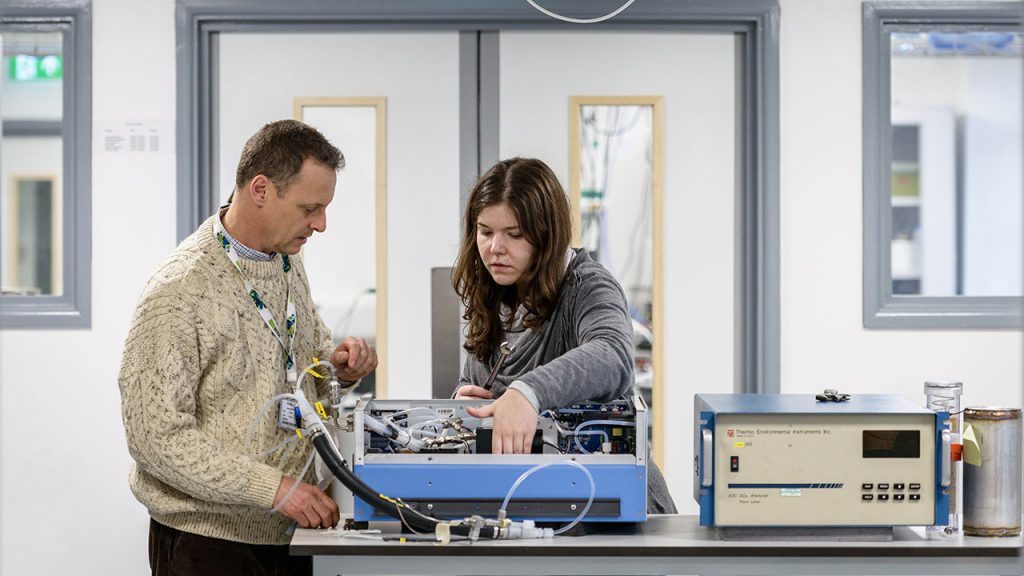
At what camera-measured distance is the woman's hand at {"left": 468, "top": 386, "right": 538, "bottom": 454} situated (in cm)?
162

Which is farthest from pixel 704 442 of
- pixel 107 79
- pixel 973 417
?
pixel 107 79

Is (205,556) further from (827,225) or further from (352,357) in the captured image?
(827,225)

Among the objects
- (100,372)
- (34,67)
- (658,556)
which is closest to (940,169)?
(658,556)

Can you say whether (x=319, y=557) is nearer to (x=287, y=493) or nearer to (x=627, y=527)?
(x=287, y=493)

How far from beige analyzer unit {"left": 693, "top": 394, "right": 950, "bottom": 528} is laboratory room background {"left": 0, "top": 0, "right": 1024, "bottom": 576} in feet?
4.31

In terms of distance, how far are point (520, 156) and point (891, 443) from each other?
5.41ft

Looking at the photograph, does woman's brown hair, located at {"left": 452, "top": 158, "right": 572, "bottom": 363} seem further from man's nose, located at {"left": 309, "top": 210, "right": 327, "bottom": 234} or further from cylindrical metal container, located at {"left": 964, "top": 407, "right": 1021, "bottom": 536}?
cylindrical metal container, located at {"left": 964, "top": 407, "right": 1021, "bottom": 536}

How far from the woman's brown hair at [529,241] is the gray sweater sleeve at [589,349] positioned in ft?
0.17

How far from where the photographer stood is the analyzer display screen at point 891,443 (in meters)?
1.62

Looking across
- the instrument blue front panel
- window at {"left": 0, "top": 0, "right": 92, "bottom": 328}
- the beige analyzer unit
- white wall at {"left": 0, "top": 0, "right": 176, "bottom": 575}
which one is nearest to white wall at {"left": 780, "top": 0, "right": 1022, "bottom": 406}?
the beige analyzer unit

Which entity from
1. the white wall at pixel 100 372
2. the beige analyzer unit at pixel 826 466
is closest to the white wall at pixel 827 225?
the beige analyzer unit at pixel 826 466

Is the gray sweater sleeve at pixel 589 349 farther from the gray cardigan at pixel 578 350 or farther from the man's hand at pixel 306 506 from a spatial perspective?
the man's hand at pixel 306 506

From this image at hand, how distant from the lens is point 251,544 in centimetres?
183

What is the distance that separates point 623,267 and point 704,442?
1468 millimetres
